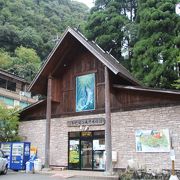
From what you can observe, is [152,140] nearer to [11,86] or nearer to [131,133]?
[131,133]

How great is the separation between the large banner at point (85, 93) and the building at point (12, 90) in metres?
19.8

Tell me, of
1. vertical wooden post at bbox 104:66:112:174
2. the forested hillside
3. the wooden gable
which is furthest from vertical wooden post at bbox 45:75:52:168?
the forested hillside

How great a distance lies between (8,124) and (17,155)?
2.54m

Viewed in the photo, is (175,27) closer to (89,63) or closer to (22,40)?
(89,63)

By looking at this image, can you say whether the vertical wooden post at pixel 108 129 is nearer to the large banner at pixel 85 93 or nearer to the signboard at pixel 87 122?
the signboard at pixel 87 122

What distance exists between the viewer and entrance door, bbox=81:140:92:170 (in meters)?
17.7

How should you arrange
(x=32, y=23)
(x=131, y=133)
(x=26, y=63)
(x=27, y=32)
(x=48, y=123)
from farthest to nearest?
1. (x=32, y=23)
2. (x=27, y=32)
3. (x=26, y=63)
4. (x=48, y=123)
5. (x=131, y=133)

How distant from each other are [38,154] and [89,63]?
23.1ft

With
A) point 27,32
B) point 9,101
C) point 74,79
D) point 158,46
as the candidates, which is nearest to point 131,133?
point 74,79

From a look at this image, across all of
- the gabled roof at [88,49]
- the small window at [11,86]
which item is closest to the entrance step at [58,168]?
the gabled roof at [88,49]

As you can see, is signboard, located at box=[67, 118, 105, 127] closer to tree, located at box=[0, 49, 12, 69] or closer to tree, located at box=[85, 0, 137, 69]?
tree, located at box=[85, 0, 137, 69]

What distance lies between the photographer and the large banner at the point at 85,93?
60.0 feet

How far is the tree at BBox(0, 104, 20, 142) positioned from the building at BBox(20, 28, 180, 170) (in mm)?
821

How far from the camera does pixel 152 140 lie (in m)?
15.5
